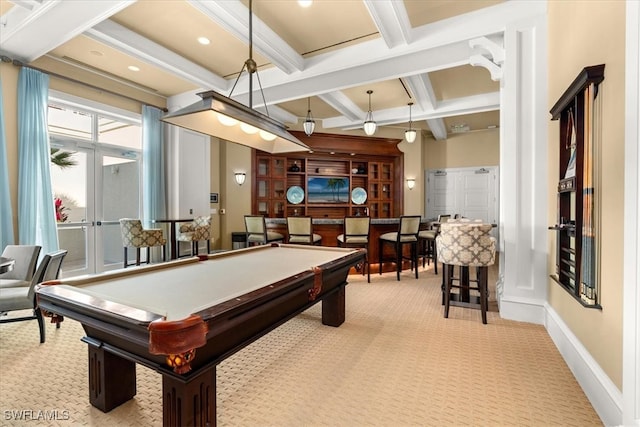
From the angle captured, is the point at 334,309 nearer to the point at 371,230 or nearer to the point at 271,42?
the point at 371,230

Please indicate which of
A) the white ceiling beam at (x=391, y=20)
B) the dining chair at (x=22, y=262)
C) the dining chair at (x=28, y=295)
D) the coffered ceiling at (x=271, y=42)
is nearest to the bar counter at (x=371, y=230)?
the coffered ceiling at (x=271, y=42)

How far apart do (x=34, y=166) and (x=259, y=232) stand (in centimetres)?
320

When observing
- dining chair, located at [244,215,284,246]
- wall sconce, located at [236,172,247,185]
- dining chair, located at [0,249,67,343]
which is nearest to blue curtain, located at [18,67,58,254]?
dining chair, located at [0,249,67,343]

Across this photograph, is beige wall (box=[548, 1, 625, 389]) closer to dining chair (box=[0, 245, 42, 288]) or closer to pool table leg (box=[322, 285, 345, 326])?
pool table leg (box=[322, 285, 345, 326])

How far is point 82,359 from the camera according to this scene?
2.43 metres

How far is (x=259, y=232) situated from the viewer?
17.8 feet

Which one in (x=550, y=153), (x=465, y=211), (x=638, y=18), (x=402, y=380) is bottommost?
(x=402, y=380)

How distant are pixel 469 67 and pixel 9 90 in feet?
21.0

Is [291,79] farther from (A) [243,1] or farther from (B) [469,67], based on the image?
(B) [469,67]

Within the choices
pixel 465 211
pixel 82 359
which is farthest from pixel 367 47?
pixel 465 211

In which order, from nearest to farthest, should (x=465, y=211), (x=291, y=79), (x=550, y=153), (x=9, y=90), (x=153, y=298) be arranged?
(x=153, y=298)
(x=550, y=153)
(x=9, y=90)
(x=291, y=79)
(x=465, y=211)

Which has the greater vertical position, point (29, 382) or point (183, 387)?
point (183, 387)

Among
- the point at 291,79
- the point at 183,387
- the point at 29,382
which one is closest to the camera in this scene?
the point at 183,387

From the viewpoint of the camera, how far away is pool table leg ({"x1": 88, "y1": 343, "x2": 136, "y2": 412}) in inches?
70.7
